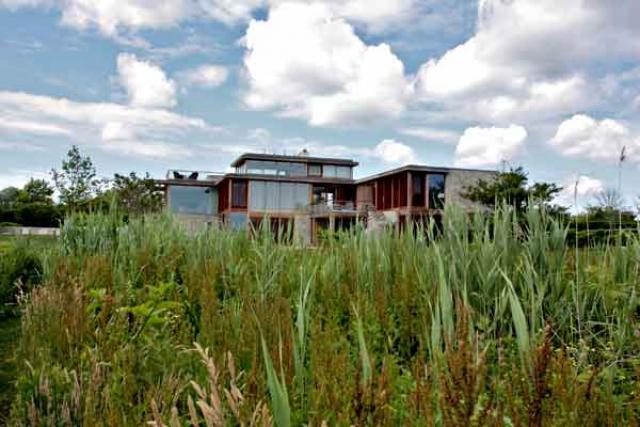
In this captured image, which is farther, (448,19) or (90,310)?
(448,19)

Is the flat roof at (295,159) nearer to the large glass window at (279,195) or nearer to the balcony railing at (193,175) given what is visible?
the balcony railing at (193,175)

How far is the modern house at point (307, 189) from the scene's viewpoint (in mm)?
29500

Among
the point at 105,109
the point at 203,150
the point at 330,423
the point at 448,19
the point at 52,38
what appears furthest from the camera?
the point at 203,150

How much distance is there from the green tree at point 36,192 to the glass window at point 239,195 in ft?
95.3

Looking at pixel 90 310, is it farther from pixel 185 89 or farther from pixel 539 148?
pixel 185 89

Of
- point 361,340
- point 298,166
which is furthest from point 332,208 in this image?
point 361,340

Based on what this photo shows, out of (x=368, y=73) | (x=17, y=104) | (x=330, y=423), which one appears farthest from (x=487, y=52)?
(x=17, y=104)

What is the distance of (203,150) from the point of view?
2098cm

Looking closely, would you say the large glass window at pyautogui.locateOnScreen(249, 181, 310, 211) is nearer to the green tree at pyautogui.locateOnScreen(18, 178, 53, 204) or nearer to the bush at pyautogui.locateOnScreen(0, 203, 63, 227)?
the bush at pyautogui.locateOnScreen(0, 203, 63, 227)

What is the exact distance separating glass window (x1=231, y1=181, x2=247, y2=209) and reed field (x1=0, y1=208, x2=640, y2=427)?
27.9 metres

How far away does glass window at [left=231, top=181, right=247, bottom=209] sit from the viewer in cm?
3272

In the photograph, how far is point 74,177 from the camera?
28781mm

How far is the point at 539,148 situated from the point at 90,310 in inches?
278

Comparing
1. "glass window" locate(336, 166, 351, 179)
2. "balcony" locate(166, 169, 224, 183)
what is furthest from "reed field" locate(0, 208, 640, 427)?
"glass window" locate(336, 166, 351, 179)
